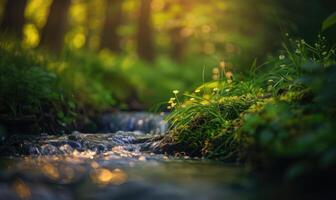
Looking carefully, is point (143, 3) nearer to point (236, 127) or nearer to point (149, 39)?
point (149, 39)

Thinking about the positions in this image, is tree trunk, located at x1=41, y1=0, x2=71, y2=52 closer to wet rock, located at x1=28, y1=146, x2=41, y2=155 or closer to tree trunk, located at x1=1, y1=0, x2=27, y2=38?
tree trunk, located at x1=1, y1=0, x2=27, y2=38

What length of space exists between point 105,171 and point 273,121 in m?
1.26

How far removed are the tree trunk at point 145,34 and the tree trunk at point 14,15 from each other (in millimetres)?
6467

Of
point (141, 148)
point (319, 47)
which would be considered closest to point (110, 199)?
point (141, 148)

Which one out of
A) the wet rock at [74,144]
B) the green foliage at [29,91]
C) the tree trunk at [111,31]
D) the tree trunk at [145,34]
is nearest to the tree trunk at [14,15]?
the green foliage at [29,91]

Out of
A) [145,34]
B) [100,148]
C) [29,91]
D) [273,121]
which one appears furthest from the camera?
[145,34]

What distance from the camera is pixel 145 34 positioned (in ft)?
54.1

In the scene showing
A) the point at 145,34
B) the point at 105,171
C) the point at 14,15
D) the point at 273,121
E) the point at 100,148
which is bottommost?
the point at 100,148

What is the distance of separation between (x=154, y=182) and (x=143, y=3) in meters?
13.4

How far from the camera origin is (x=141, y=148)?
5043 millimetres

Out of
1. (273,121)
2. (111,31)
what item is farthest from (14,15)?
(273,121)

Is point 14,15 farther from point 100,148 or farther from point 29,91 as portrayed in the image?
point 100,148

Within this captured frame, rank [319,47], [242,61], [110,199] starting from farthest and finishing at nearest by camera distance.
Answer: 1. [242,61]
2. [319,47]
3. [110,199]

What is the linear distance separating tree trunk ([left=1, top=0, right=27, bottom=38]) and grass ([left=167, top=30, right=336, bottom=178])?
5.67 meters
